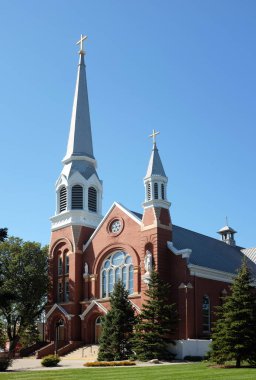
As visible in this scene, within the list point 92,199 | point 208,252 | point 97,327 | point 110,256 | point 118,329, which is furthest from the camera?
point 92,199

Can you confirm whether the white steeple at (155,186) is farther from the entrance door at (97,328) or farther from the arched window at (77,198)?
the entrance door at (97,328)

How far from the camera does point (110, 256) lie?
49781 mm

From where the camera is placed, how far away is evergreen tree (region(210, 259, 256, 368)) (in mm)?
31078

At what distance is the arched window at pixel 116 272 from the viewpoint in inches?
1865

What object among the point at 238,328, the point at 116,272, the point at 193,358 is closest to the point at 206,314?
the point at 193,358

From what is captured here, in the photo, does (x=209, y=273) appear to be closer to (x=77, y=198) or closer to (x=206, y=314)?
(x=206, y=314)

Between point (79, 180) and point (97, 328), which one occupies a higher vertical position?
point (79, 180)

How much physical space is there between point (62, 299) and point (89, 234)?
662cm

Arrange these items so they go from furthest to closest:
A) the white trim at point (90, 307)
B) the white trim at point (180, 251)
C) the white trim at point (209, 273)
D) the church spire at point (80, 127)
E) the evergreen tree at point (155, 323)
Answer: the church spire at point (80, 127) → the white trim at point (90, 307) → the white trim at point (209, 273) → the white trim at point (180, 251) → the evergreen tree at point (155, 323)

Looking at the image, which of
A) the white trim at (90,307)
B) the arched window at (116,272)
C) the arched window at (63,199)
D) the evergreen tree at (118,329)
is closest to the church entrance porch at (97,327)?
the white trim at (90,307)

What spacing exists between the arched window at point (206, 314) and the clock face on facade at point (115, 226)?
9.72 meters

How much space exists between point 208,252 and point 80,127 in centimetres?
1841

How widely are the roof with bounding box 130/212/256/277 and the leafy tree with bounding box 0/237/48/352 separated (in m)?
10.7

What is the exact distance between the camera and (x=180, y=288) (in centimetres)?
4400
